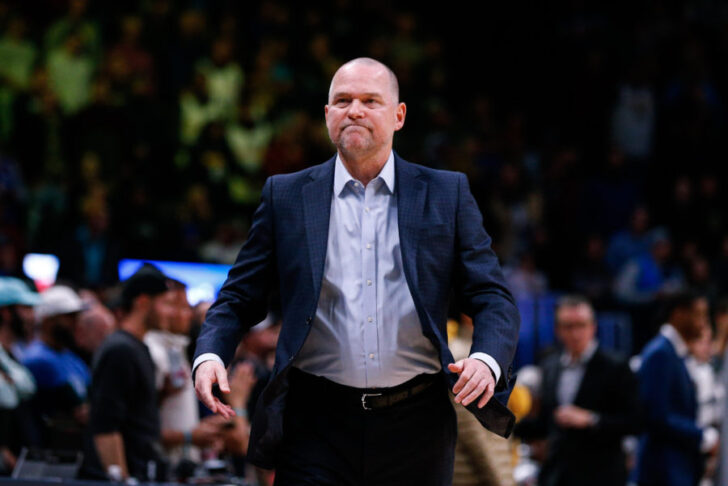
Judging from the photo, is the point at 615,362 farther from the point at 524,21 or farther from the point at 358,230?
the point at 524,21

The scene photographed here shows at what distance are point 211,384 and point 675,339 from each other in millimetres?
4850

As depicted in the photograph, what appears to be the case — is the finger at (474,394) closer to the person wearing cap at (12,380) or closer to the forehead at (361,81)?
the forehead at (361,81)

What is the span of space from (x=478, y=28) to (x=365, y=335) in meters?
13.8

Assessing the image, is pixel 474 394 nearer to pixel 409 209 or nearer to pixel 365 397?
pixel 365 397

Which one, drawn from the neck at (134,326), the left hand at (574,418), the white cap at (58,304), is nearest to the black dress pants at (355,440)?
the neck at (134,326)

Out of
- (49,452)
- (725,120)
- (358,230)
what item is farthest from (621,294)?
(358,230)

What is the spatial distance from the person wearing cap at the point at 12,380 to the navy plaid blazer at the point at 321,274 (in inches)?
125

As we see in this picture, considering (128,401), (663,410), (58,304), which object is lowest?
(663,410)

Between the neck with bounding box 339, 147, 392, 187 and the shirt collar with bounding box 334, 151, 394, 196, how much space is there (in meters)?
0.02

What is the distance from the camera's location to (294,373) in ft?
12.2

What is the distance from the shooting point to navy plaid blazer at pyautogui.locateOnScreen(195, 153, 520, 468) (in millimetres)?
3551

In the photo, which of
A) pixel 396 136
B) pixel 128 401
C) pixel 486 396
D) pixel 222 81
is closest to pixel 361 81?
pixel 486 396

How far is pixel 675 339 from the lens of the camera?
7.54 m

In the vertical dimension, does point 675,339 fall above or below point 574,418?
above
